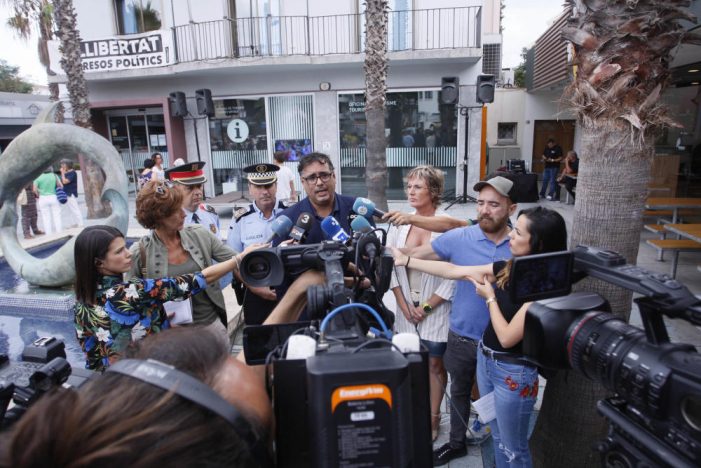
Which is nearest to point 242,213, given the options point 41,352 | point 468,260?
point 468,260

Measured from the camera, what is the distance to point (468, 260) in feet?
8.18

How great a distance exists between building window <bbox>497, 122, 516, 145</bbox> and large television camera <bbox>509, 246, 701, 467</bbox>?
20.4 meters

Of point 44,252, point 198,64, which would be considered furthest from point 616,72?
point 198,64

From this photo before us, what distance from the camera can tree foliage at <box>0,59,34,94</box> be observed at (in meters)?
34.9

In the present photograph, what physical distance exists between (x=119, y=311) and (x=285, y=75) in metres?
12.0

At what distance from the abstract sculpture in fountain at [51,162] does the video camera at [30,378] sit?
4.02 metres

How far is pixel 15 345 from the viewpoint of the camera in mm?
4582

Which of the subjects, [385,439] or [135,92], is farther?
[135,92]

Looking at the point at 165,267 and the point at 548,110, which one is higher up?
the point at 548,110

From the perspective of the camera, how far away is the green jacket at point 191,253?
2.64 m

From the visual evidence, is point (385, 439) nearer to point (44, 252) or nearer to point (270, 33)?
point (44, 252)

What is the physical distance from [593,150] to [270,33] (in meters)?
12.5

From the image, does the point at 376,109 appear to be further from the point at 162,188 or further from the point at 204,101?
the point at 162,188

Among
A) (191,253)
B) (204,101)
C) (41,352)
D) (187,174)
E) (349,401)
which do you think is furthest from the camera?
(204,101)
